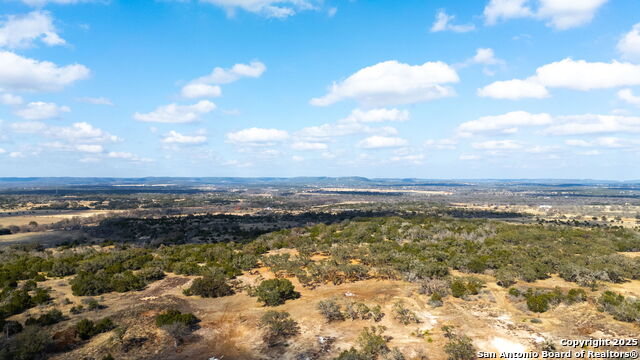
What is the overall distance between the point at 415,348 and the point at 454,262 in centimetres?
1879

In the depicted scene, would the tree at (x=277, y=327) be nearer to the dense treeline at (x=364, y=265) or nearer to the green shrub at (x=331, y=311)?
the green shrub at (x=331, y=311)

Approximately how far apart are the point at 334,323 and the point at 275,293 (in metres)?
5.77

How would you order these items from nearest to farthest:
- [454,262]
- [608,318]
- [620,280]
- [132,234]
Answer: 1. [608,318]
2. [620,280]
3. [454,262]
4. [132,234]

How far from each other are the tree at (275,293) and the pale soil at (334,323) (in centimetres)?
62

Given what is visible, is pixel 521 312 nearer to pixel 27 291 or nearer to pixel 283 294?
pixel 283 294

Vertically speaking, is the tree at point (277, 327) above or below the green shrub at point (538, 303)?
below

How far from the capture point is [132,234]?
68938 millimetres

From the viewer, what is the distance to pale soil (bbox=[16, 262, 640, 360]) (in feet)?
61.5

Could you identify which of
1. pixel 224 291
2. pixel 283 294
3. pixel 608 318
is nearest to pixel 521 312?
pixel 608 318

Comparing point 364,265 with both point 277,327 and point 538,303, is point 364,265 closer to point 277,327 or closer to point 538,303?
point 538,303

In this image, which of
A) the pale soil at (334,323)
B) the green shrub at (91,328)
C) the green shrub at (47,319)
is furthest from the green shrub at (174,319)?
the green shrub at (47,319)

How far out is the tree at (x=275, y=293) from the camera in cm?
2540

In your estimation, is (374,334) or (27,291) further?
(27,291)

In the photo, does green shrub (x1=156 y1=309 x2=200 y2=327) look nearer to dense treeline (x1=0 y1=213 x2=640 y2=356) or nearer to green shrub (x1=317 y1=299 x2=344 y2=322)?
dense treeline (x1=0 y1=213 x2=640 y2=356)
